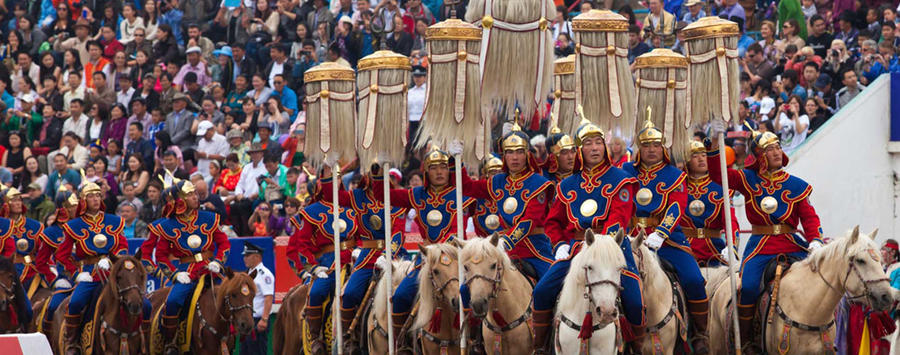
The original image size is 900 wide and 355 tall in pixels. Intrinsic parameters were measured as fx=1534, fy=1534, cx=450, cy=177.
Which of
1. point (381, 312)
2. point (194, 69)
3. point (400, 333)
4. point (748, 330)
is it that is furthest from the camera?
point (194, 69)

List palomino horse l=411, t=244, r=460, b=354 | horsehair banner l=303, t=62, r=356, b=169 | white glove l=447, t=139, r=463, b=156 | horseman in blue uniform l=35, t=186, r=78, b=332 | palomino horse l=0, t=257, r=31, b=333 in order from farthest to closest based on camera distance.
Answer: horseman in blue uniform l=35, t=186, r=78, b=332, palomino horse l=0, t=257, r=31, b=333, horsehair banner l=303, t=62, r=356, b=169, white glove l=447, t=139, r=463, b=156, palomino horse l=411, t=244, r=460, b=354

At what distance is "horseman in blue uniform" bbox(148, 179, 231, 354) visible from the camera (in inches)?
644

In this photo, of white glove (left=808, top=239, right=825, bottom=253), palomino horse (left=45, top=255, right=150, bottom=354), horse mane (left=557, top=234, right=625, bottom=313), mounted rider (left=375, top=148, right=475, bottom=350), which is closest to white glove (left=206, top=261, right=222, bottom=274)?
palomino horse (left=45, top=255, right=150, bottom=354)

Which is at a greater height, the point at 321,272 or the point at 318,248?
the point at 318,248

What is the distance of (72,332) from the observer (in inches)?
655

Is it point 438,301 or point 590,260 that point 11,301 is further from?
point 590,260

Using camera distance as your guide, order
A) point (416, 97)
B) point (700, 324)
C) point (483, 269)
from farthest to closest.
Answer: point (416, 97) < point (700, 324) < point (483, 269)

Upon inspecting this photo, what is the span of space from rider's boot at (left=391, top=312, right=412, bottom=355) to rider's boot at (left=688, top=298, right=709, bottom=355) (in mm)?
2487

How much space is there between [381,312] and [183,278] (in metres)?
3.36

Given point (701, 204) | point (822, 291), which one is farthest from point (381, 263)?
point (822, 291)

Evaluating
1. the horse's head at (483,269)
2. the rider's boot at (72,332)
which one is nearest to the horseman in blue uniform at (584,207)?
the horse's head at (483,269)

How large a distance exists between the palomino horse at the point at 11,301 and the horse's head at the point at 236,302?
91.5 inches

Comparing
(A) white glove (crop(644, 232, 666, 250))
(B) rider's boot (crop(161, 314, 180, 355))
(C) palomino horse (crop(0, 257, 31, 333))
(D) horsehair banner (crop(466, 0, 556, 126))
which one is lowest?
(B) rider's boot (crop(161, 314, 180, 355))

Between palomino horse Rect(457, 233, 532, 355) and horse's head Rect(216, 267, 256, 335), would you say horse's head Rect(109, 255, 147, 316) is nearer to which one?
horse's head Rect(216, 267, 256, 335)
